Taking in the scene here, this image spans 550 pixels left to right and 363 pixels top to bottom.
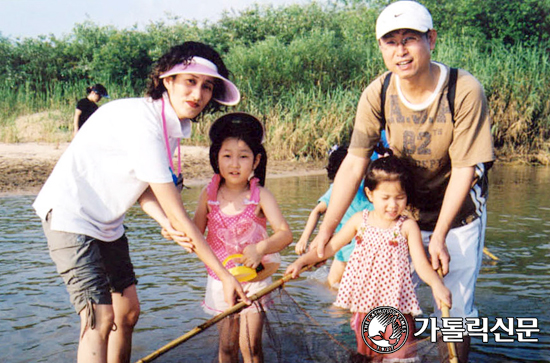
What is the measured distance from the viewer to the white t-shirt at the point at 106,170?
2625 millimetres

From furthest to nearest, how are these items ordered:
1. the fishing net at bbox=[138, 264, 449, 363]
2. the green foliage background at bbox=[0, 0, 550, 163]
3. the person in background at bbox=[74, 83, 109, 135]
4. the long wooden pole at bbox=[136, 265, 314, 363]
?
the green foliage background at bbox=[0, 0, 550, 163]
the person in background at bbox=[74, 83, 109, 135]
the fishing net at bbox=[138, 264, 449, 363]
the long wooden pole at bbox=[136, 265, 314, 363]

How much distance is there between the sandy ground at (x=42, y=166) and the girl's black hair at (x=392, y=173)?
7.51m

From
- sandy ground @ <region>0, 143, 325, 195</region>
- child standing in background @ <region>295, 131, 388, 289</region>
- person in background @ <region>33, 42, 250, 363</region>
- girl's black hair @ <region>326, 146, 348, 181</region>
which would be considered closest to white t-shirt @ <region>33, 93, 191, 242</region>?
person in background @ <region>33, 42, 250, 363</region>

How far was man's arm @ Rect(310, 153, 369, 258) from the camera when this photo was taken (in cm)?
331

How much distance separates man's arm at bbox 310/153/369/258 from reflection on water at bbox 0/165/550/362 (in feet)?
3.93

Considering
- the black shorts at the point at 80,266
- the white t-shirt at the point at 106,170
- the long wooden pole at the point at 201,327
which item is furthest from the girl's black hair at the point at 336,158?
the black shorts at the point at 80,266

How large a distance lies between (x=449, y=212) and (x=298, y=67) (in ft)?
43.1

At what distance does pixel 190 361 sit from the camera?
10.8ft

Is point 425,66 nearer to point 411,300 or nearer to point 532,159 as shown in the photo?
point 411,300

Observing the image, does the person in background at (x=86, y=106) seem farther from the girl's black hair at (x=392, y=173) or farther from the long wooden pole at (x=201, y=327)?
the long wooden pole at (x=201, y=327)

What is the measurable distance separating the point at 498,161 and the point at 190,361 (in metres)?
12.0

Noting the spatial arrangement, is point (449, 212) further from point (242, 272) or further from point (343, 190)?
point (242, 272)

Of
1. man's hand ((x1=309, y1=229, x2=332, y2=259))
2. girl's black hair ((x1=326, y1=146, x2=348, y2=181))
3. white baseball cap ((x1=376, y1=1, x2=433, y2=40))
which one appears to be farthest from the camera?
girl's black hair ((x1=326, y1=146, x2=348, y2=181))

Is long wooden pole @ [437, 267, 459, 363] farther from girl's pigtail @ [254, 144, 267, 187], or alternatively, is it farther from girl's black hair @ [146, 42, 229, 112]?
girl's black hair @ [146, 42, 229, 112]
